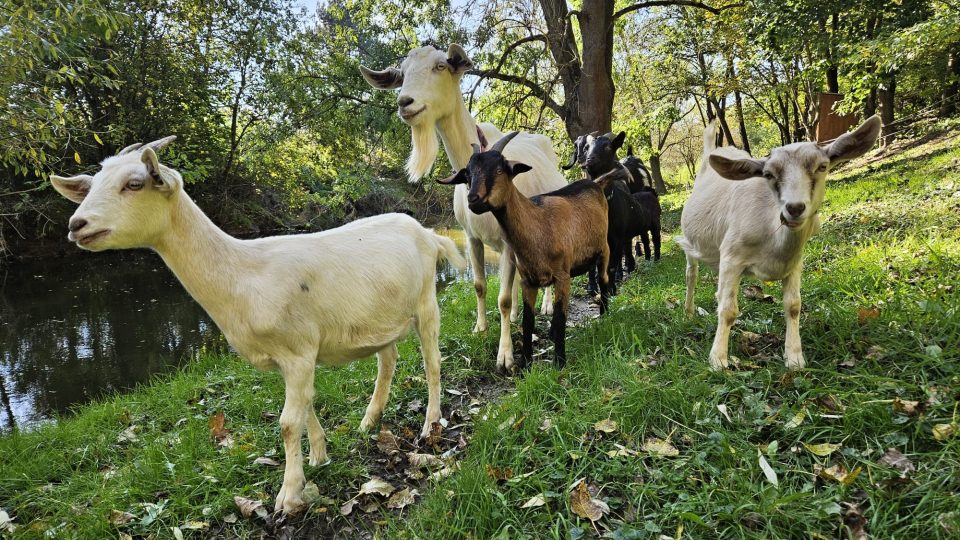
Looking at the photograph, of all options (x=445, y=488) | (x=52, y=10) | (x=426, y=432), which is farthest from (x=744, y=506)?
(x=52, y=10)

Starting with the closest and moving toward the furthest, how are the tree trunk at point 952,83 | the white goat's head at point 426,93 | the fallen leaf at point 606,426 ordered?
the fallen leaf at point 606,426 → the white goat's head at point 426,93 → the tree trunk at point 952,83

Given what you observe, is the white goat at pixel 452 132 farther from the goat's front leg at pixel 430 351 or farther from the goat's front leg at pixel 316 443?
the goat's front leg at pixel 316 443

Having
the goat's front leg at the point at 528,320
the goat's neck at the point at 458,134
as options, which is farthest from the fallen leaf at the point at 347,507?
the goat's neck at the point at 458,134

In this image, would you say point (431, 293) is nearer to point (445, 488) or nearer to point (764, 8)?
point (445, 488)

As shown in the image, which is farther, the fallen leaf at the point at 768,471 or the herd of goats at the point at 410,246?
the herd of goats at the point at 410,246

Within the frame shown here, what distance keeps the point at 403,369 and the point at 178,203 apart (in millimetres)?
2581

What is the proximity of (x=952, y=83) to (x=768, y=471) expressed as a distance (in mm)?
16708

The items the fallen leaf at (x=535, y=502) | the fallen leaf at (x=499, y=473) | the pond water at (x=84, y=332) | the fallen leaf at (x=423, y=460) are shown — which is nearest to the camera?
the fallen leaf at (x=535, y=502)

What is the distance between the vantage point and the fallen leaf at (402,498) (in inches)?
106

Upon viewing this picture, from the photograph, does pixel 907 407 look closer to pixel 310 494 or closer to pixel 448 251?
pixel 448 251

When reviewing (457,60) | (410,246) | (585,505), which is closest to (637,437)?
(585,505)

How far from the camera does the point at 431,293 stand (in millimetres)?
3545

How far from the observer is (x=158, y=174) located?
244 centimetres

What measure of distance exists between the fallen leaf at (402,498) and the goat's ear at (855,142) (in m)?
3.12
